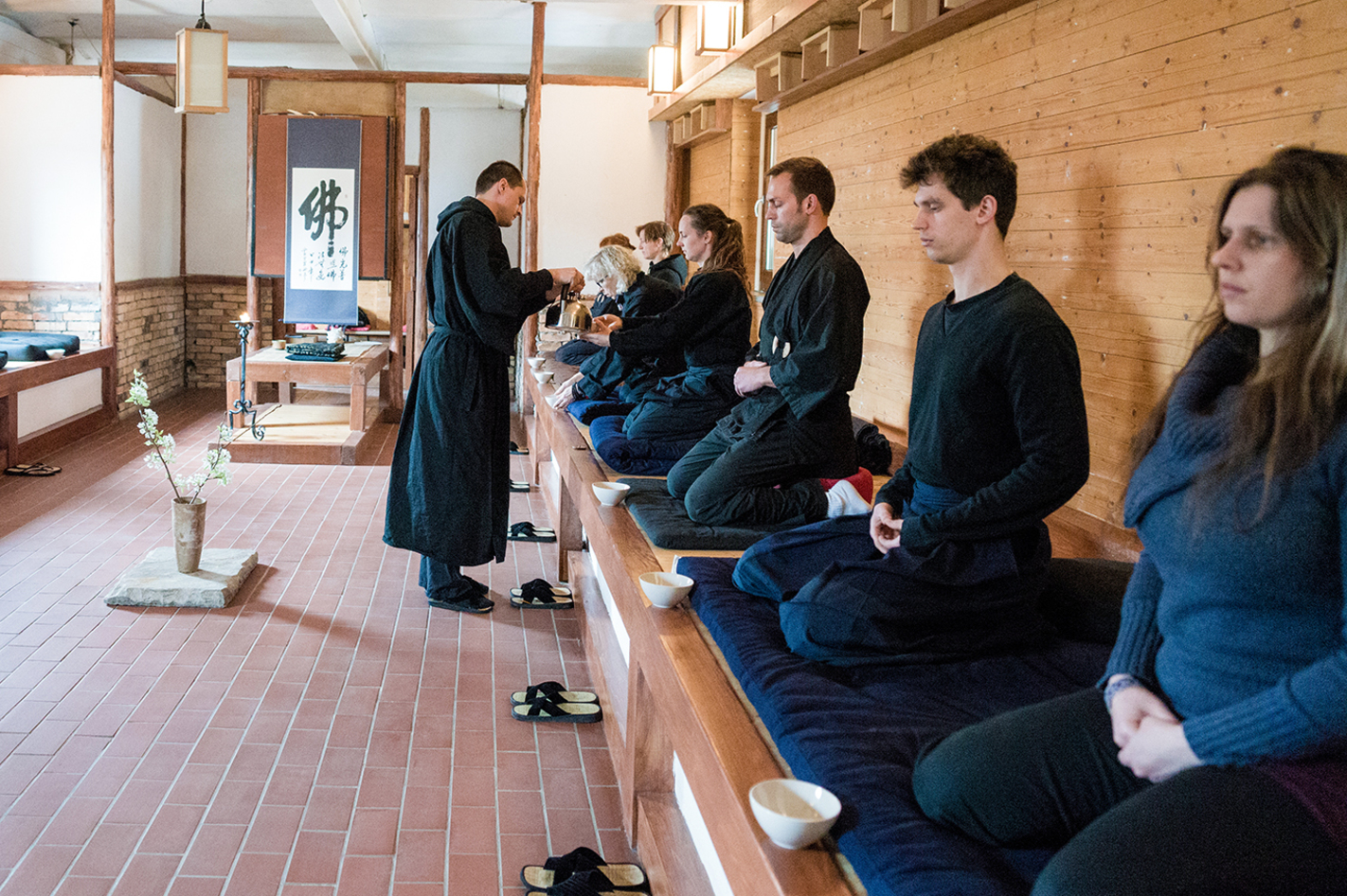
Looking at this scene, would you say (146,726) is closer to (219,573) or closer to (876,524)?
(219,573)

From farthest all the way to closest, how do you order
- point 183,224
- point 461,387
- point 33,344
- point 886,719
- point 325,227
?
point 183,224 → point 325,227 → point 33,344 → point 461,387 → point 886,719

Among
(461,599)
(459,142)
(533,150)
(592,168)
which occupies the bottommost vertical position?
(461,599)

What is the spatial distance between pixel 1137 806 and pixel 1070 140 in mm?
2487

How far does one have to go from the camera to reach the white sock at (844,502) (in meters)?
3.62

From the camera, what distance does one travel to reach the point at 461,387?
14.2ft

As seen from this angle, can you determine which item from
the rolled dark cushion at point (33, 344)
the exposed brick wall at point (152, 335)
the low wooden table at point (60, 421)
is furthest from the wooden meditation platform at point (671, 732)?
the exposed brick wall at point (152, 335)

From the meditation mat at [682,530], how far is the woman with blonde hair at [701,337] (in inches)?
37.6

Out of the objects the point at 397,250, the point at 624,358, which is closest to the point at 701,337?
the point at 624,358

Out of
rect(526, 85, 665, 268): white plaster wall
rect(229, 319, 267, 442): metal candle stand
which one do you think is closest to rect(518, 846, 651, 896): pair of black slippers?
rect(229, 319, 267, 442): metal candle stand

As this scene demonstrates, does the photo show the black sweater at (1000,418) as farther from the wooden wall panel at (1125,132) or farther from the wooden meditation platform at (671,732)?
the wooden wall panel at (1125,132)

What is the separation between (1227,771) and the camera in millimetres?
1260

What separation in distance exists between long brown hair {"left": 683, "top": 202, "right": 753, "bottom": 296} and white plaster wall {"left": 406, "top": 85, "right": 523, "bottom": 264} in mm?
8757

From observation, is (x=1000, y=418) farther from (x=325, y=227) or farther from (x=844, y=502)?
(x=325, y=227)

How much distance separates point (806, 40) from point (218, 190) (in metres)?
7.53
